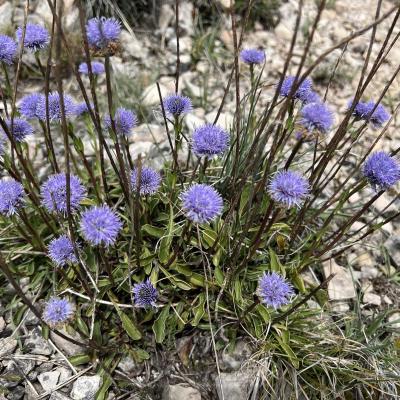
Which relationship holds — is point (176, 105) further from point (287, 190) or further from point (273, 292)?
point (273, 292)

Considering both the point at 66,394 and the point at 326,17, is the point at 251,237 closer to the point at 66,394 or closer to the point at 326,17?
the point at 66,394

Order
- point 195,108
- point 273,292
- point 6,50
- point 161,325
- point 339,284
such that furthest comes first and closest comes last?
point 195,108, point 339,284, point 161,325, point 6,50, point 273,292

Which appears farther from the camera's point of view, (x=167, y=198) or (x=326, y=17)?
(x=326, y=17)

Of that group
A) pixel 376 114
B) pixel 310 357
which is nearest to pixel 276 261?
pixel 310 357

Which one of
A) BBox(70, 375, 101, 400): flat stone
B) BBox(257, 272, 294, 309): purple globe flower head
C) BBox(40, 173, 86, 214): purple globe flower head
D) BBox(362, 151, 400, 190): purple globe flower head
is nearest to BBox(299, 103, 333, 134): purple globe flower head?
BBox(362, 151, 400, 190): purple globe flower head

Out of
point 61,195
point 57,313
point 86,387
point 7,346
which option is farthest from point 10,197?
point 86,387

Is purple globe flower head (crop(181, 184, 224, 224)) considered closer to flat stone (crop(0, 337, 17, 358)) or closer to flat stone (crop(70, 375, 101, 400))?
flat stone (crop(70, 375, 101, 400))

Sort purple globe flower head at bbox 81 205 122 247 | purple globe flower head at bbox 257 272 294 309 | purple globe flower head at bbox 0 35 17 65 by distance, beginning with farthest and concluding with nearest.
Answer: purple globe flower head at bbox 0 35 17 65
purple globe flower head at bbox 257 272 294 309
purple globe flower head at bbox 81 205 122 247
